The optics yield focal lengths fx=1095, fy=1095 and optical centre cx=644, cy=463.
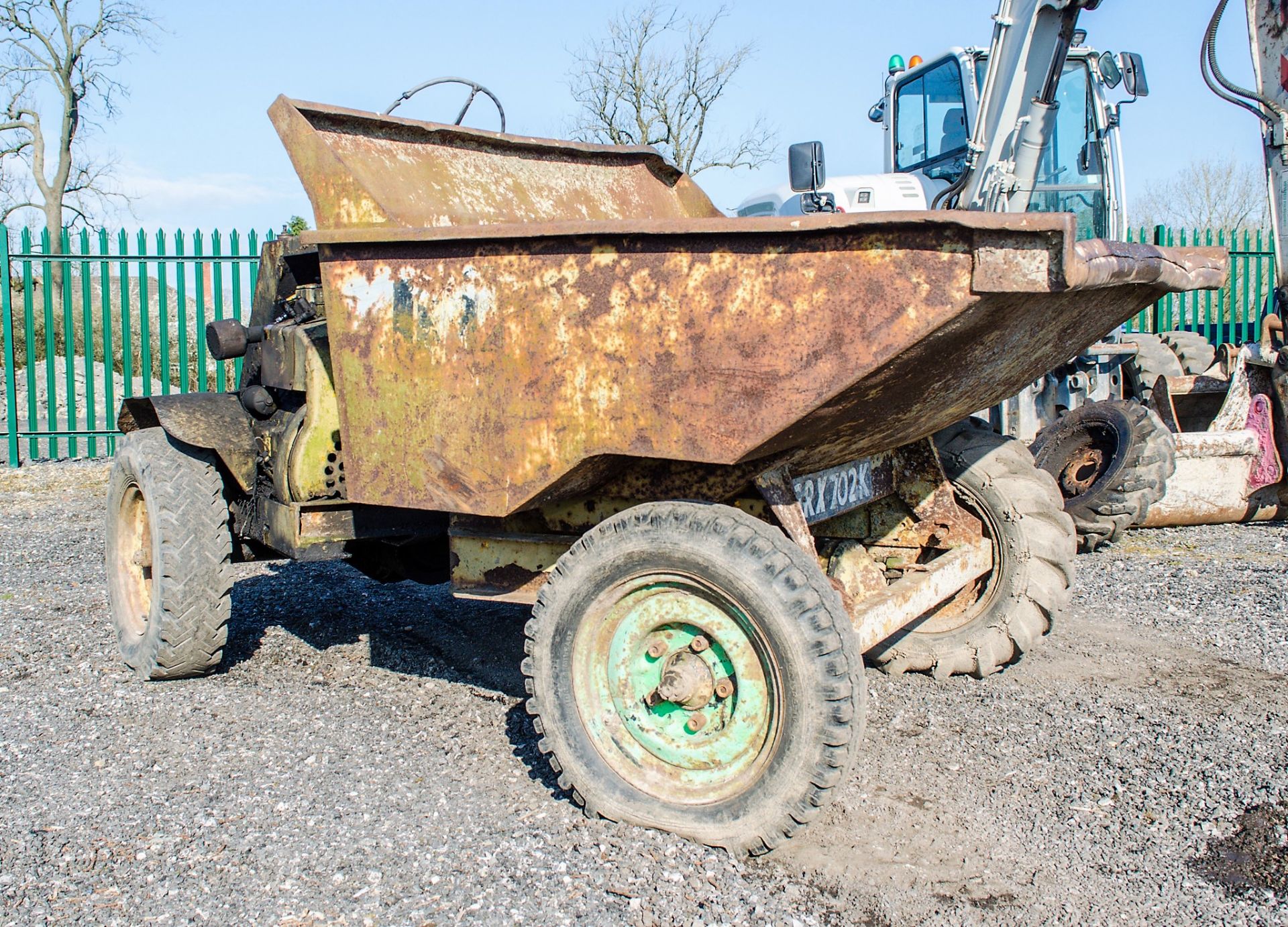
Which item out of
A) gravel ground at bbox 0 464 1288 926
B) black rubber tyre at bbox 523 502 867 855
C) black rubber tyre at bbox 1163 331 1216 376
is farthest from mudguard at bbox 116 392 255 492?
black rubber tyre at bbox 1163 331 1216 376

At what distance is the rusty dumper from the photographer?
2.43m

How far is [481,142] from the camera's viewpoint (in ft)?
13.9

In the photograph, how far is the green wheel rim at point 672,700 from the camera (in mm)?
2643

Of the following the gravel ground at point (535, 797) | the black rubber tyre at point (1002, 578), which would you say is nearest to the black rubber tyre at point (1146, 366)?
the gravel ground at point (535, 797)

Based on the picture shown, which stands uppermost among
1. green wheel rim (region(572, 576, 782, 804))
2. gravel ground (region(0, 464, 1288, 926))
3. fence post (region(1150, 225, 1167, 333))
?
fence post (region(1150, 225, 1167, 333))

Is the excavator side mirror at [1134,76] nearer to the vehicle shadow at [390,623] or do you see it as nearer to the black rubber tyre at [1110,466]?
the black rubber tyre at [1110,466]

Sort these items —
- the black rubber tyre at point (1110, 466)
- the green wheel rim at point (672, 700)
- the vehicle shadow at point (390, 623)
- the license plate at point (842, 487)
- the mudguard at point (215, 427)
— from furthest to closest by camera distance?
the black rubber tyre at point (1110, 466), the vehicle shadow at point (390, 623), the mudguard at point (215, 427), the license plate at point (842, 487), the green wheel rim at point (672, 700)

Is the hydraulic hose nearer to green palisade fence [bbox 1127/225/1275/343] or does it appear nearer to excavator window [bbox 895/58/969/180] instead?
excavator window [bbox 895/58/969/180]

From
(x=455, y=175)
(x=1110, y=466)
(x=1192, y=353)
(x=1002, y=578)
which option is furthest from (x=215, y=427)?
(x=1192, y=353)

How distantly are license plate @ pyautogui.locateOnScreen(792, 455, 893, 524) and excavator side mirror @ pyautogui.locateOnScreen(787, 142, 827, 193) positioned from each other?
1871 mm

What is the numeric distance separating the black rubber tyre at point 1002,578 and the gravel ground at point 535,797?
0.13 metres

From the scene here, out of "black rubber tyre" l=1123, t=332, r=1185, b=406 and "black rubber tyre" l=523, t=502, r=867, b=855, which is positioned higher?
"black rubber tyre" l=1123, t=332, r=1185, b=406

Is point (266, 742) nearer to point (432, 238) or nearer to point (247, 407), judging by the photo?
point (247, 407)

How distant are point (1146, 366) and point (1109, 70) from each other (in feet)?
6.80
